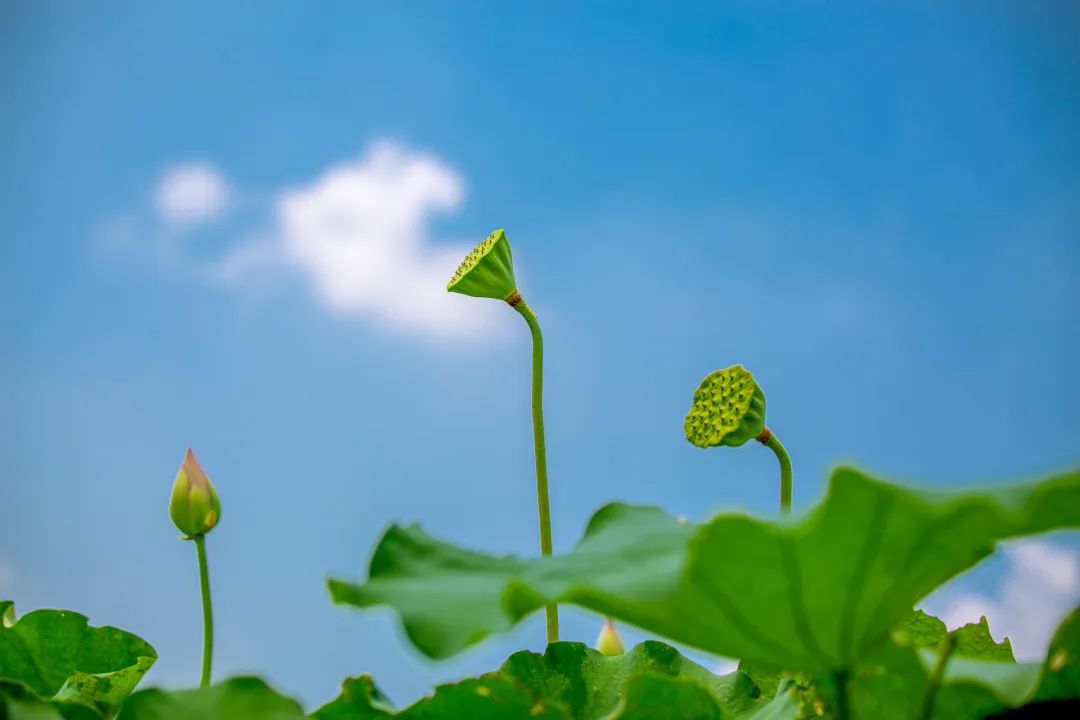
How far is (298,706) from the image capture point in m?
0.50

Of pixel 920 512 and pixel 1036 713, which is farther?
pixel 1036 713

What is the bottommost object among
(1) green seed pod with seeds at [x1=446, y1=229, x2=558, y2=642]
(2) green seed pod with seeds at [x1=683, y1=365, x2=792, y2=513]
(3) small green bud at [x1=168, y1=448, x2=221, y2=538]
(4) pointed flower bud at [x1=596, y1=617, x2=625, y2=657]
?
(4) pointed flower bud at [x1=596, y1=617, x2=625, y2=657]

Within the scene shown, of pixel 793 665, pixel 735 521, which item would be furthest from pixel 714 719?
pixel 735 521

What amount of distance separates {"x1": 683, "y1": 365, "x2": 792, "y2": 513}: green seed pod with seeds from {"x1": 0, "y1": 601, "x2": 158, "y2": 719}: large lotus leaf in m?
0.56

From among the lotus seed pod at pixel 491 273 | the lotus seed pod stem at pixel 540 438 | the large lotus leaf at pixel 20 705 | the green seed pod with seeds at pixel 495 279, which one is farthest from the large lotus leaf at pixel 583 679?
the lotus seed pod at pixel 491 273

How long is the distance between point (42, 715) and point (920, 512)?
40 centimetres

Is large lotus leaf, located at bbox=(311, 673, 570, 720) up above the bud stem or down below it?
below

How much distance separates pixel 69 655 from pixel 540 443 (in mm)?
435

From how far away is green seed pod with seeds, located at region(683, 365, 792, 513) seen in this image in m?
1.00

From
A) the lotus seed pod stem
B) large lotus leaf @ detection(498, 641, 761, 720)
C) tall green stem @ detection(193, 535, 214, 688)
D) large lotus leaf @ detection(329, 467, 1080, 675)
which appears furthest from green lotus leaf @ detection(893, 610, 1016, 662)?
tall green stem @ detection(193, 535, 214, 688)

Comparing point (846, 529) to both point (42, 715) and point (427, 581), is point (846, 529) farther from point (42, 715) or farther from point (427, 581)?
point (42, 715)

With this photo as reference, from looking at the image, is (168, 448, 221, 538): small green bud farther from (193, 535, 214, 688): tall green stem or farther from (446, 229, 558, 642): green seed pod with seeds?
(446, 229, 558, 642): green seed pod with seeds

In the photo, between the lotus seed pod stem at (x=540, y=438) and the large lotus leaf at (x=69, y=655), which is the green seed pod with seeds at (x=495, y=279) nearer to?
the lotus seed pod stem at (x=540, y=438)

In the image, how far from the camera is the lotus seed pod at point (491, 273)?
1132 millimetres
